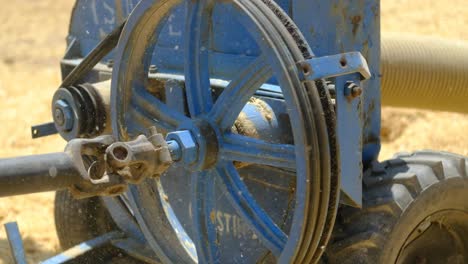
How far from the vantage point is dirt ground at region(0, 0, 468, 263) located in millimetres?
4836

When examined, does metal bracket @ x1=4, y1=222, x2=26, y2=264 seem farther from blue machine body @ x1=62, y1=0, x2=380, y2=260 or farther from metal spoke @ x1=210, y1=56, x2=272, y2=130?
metal spoke @ x1=210, y1=56, x2=272, y2=130

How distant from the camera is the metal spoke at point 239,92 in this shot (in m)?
2.59

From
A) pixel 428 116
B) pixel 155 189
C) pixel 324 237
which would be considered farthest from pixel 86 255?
pixel 428 116

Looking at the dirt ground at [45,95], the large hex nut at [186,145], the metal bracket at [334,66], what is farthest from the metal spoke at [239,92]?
the dirt ground at [45,95]

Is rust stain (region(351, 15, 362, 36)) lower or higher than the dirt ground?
higher

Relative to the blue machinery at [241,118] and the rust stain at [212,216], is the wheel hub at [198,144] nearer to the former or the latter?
the blue machinery at [241,118]

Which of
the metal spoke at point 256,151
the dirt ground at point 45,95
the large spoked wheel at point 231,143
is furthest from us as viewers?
the dirt ground at point 45,95

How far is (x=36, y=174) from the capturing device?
233 cm

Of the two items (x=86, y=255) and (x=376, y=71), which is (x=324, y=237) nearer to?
(x=376, y=71)

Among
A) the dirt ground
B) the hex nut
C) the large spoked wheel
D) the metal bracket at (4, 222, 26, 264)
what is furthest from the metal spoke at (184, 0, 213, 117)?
the dirt ground

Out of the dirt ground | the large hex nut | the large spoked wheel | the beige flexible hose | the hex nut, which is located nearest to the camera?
the large spoked wheel

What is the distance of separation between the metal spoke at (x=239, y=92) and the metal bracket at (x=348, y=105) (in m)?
0.22

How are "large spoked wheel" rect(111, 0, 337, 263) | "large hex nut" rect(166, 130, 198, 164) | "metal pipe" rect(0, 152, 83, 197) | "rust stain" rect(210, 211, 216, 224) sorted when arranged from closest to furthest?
"metal pipe" rect(0, 152, 83, 197), "large spoked wheel" rect(111, 0, 337, 263), "large hex nut" rect(166, 130, 198, 164), "rust stain" rect(210, 211, 216, 224)

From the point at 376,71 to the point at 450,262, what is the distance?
0.84 metres
